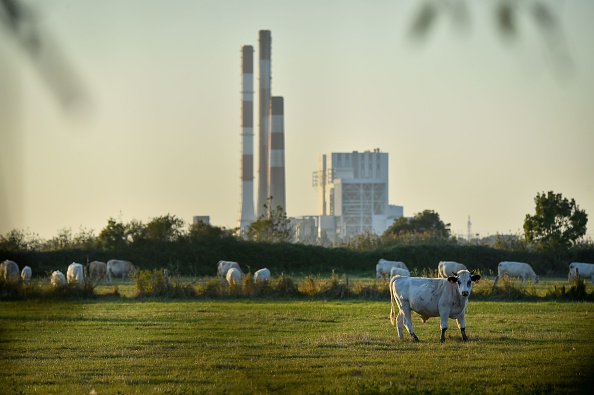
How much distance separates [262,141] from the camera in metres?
88.9

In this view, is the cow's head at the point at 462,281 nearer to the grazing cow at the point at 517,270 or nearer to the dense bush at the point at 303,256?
the grazing cow at the point at 517,270

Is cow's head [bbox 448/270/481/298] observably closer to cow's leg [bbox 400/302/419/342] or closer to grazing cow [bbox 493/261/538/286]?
cow's leg [bbox 400/302/419/342]

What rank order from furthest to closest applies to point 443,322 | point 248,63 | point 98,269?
point 248,63
point 98,269
point 443,322

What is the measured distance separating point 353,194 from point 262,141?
1886 cm

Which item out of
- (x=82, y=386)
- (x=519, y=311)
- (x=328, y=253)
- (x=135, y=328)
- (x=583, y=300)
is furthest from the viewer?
(x=328, y=253)

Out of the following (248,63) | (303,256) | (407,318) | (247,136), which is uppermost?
(248,63)

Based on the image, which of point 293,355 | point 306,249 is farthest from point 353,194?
point 293,355

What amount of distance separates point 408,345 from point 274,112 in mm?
73729

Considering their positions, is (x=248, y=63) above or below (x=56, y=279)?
above

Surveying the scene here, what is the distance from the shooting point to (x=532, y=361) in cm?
1016

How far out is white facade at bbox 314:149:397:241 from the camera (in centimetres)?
10181

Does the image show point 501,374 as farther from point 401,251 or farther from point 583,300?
point 401,251

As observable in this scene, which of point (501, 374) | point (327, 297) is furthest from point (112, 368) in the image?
point (327, 297)

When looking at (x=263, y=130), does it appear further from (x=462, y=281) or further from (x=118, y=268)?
(x=462, y=281)
